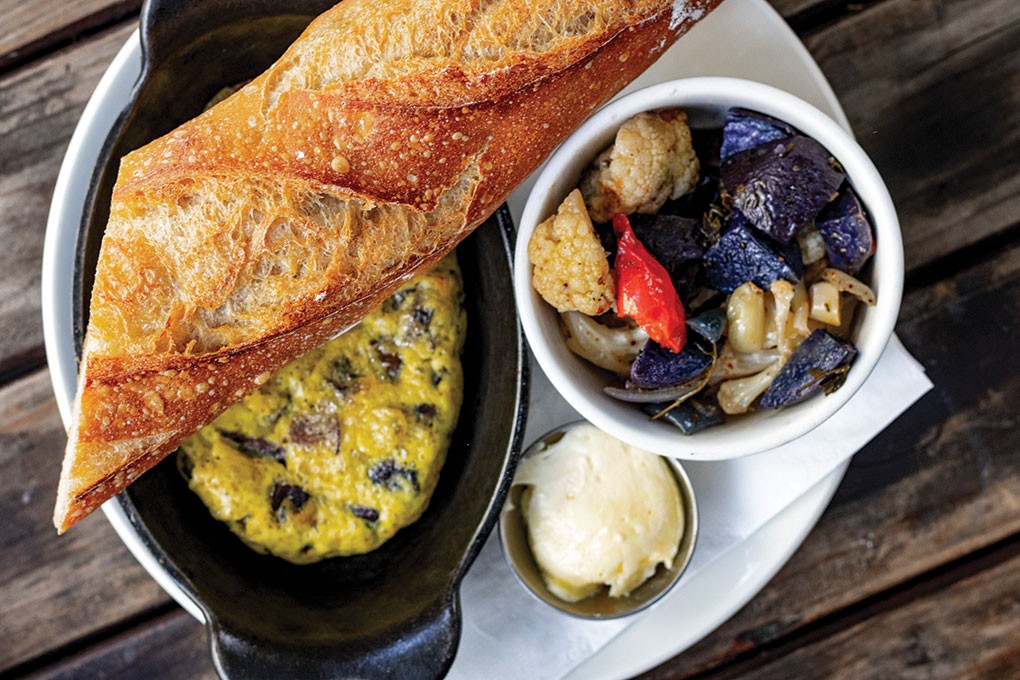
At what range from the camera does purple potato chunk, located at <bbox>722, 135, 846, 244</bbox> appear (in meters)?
1.42

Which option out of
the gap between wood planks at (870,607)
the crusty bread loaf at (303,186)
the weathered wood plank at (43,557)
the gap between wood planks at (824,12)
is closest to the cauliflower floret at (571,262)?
the crusty bread loaf at (303,186)

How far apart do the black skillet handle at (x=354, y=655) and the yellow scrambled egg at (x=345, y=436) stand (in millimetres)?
195

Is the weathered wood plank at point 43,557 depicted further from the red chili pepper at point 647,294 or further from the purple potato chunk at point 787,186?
the purple potato chunk at point 787,186

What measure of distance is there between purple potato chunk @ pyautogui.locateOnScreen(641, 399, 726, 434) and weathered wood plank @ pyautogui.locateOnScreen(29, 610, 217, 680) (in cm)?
123

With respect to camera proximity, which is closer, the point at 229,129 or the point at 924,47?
the point at 229,129

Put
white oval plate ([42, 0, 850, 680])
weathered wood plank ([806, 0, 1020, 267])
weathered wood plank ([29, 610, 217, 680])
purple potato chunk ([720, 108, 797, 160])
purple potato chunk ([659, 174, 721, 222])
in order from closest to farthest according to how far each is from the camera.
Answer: purple potato chunk ([720, 108, 797, 160])
purple potato chunk ([659, 174, 721, 222])
white oval plate ([42, 0, 850, 680])
weathered wood plank ([806, 0, 1020, 267])
weathered wood plank ([29, 610, 217, 680])

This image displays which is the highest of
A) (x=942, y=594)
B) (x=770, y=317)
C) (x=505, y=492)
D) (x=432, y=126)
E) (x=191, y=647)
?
(x=432, y=126)

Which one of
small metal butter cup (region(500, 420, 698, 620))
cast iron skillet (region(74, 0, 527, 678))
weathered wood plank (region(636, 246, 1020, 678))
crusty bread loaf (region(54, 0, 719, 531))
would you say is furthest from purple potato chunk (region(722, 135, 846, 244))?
weathered wood plank (region(636, 246, 1020, 678))

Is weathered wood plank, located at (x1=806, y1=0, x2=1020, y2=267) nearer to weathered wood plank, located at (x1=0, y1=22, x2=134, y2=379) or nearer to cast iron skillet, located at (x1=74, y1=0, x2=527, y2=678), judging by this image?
cast iron skillet, located at (x1=74, y1=0, x2=527, y2=678)

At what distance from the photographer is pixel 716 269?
4.97 ft

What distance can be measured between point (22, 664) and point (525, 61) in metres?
1.76

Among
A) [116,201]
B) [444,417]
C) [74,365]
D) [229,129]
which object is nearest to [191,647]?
[74,365]

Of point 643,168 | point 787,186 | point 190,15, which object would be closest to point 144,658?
point 190,15

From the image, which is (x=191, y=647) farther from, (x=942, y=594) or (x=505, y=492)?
(x=942, y=594)
